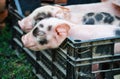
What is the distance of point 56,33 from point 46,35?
0.25 feet

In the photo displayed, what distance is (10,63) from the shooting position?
335 centimetres

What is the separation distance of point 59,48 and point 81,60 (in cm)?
28

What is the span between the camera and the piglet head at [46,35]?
8.61 feet

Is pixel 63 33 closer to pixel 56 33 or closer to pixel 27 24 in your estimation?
pixel 56 33

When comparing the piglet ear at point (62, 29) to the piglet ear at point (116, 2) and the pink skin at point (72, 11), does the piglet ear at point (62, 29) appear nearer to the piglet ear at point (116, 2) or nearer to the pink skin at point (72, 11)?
the pink skin at point (72, 11)

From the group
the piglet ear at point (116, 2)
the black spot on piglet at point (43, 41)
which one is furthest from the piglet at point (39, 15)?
the piglet ear at point (116, 2)

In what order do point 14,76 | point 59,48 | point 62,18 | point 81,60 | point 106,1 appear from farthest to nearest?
point 106,1 → point 14,76 → point 62,18 → point 59,48 → point 81,60

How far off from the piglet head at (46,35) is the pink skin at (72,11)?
228 mm

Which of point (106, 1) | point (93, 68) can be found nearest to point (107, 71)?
point (93, 68)

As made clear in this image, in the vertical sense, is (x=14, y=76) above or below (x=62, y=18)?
below

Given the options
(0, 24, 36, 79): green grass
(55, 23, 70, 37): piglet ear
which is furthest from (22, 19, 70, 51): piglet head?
(0, 24, 36, 79): green grass

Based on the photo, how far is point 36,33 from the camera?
270cm

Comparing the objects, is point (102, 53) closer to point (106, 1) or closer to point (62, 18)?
point (62, 18)

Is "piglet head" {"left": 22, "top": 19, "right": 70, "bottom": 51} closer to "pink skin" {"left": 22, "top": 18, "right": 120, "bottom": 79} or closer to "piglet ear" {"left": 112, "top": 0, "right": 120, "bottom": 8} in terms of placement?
"pink skin" {"left": 22, "top": 18, "right": 120, "bottom": 79}
